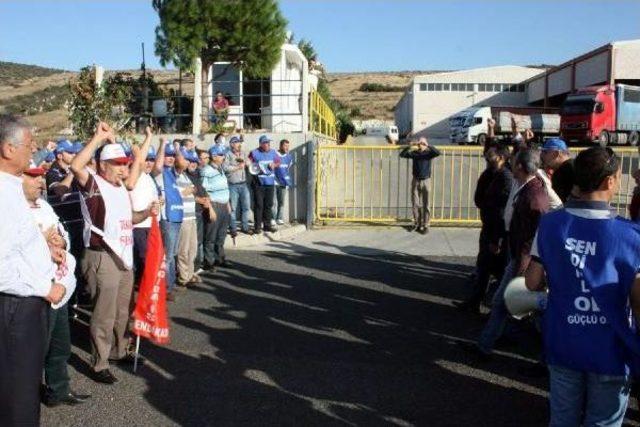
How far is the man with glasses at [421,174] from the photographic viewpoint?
11.8m

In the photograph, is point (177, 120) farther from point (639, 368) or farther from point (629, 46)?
point (629, 46)

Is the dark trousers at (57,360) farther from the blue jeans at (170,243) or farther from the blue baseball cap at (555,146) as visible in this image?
the blue baseball cap at (555,146)

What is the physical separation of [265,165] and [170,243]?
174 inches

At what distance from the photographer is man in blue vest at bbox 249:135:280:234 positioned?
11633 millimetres

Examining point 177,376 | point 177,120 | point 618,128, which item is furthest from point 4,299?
point 618,128

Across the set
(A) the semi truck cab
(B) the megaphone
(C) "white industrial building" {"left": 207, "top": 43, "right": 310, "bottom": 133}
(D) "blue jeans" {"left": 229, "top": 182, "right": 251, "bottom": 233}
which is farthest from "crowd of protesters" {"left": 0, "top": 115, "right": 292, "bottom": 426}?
(A) the semi truck cab

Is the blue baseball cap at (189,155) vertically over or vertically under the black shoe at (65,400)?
over

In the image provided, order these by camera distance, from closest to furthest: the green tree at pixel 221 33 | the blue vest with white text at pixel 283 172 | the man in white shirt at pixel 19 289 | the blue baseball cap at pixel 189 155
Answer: the man in white shirt at pixel 19 289 < the blue baseball cap at pixel 189 155 < the blue vest with white text at pixel 283 172 < the green tree at pixel 221 33

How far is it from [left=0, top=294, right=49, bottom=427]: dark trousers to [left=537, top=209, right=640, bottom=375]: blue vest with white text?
2.63 m

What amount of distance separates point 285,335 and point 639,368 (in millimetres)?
3950

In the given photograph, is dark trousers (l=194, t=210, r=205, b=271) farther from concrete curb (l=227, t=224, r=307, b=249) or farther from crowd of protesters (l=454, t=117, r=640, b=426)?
crowd of protesters (l=454, t=117, r=640, b=426)

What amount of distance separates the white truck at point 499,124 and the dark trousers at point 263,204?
22.6 meters

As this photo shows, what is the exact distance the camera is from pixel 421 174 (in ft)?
38.8

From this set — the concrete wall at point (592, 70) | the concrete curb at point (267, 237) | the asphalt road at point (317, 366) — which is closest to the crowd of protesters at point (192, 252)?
the asphalt road at point (317, 366)
